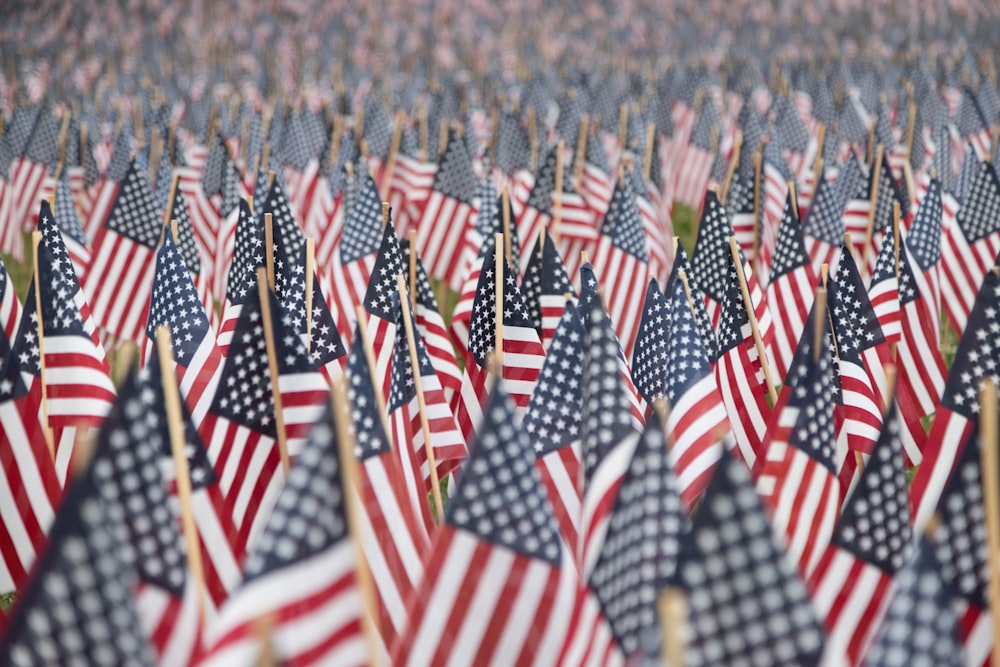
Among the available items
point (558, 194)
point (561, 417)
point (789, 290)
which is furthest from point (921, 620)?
point (558, 194)

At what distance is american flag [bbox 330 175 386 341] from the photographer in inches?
368

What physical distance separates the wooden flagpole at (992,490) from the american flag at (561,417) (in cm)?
215

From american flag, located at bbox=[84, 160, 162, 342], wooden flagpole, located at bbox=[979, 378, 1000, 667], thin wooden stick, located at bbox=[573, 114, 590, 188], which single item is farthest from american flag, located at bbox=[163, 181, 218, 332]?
wooden flagpole, located at bbox=[979, 378, 1000, 667]

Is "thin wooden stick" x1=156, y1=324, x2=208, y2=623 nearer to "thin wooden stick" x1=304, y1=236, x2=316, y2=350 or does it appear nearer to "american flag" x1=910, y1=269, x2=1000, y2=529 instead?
"thin wooden stick" x1=304, y1=236, x2=316, y2=350

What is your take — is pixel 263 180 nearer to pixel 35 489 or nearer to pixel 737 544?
pixel 35 489

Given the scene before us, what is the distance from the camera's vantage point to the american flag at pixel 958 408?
5453mm

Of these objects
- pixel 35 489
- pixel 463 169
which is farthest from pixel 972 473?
pixel 463 169

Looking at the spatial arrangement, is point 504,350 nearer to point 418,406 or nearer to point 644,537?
point 418,406

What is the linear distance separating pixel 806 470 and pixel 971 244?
18.0 ft

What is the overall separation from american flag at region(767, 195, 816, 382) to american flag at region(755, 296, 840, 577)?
340cm

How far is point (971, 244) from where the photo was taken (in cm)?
998

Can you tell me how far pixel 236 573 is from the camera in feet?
16.6

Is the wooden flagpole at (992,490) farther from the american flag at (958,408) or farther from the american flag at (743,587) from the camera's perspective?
the american flag at (958,408)

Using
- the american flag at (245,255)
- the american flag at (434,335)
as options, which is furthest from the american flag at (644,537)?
the american flag at (245,255)
